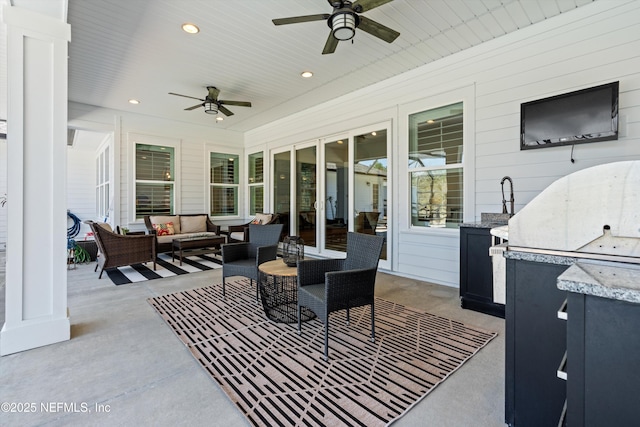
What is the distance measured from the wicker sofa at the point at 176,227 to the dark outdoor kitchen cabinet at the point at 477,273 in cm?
498

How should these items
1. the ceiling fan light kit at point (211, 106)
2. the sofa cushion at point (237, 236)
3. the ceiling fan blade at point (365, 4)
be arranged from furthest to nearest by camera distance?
1. the sofa cushion at point (237, 236)
2. the ceiling fan light kit at point (211, 106)
3. the ceiling fan blade at point (365, 4)

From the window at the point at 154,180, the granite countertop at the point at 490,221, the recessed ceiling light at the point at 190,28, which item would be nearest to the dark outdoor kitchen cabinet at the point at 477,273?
the granite countertop at the point at 490,221

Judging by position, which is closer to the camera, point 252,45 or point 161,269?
point 252,45

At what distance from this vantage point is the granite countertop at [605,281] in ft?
2.86

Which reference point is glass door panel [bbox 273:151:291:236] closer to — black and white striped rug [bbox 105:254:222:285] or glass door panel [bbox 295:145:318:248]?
glass door panel [bbox 295:145:318:248]

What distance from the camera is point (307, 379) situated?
1963 millimetres

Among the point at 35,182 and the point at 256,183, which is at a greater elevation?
the point at 256,183

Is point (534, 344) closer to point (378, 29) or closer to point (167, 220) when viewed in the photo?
point (378, 29)

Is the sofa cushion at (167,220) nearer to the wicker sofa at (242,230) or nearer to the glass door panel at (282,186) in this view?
the wicker sofa at (242,230)

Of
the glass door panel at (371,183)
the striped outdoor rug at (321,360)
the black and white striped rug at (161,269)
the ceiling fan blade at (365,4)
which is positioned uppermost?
the ceiling fan blade at (365,4)

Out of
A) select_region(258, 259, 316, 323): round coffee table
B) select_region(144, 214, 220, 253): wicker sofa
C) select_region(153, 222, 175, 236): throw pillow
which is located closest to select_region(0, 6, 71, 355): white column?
select_region(258, 259, 316, 323): round coffee table

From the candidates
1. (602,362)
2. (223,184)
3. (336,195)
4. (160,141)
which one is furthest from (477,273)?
(160,141)

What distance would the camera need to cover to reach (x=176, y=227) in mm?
6570

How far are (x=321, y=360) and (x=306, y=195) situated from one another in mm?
4574
